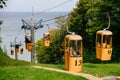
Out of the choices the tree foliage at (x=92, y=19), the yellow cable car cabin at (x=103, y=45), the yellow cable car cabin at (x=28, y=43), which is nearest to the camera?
the yellow cable car cabin at (x=103, y=45)

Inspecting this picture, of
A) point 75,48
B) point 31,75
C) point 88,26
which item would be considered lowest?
point 31,75

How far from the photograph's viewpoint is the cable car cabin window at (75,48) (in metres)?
27.2

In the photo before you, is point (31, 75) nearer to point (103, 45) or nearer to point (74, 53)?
point (74, 53)

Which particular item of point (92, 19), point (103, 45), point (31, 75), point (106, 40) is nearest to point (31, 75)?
point (31, 75)

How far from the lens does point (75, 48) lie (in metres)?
27.3

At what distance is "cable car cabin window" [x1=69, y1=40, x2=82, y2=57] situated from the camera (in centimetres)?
2725

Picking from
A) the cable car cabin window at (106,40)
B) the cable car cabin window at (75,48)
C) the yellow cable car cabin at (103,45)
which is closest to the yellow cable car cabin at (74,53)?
the cable car cabin window at (75,48)

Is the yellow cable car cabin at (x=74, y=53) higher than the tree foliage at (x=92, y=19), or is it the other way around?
the tree foliage at (x=92, y=19)

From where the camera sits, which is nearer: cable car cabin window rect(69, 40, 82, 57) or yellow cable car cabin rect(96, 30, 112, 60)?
cable car cabin window rect(69, 40, 82, 57)

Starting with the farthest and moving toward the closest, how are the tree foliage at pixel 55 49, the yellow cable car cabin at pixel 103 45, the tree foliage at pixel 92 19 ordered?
the tree foliage at pixel 55 49 → the tree foliage at pixel 92 19 → the yellow cable car cabin at pixel 103 45

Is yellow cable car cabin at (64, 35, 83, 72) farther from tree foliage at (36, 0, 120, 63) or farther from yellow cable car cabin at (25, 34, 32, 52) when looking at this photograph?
tree foliage at (36, 0, 120, 63)

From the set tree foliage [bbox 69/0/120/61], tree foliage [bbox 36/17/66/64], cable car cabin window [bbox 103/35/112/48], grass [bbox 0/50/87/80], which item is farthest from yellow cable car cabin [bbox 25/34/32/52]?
tree foliage [bbox 36/17/66/64]

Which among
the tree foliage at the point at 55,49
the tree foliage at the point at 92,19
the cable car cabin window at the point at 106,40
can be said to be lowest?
the tree foliage at the point at 55,49

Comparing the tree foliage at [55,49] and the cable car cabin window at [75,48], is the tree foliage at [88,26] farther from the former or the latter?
the cable car cabin window at [75,48]
